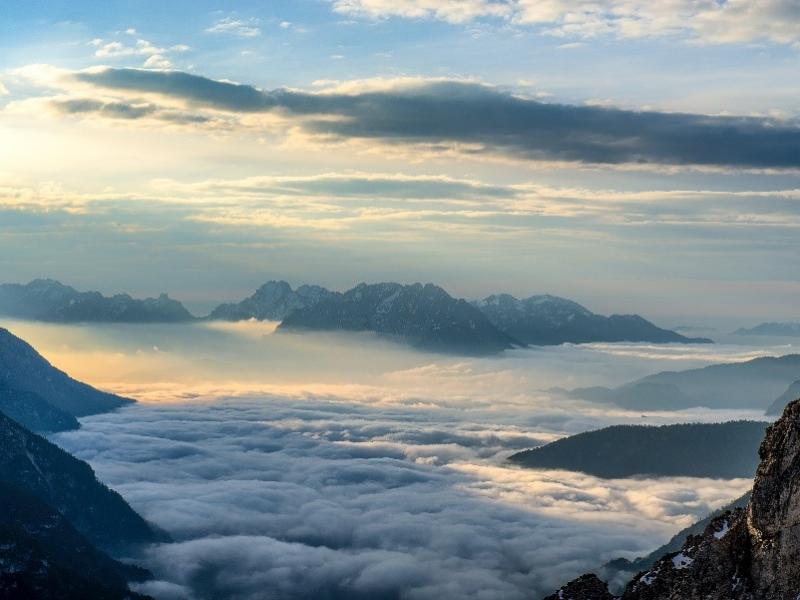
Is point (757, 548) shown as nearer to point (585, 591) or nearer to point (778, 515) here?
point (778, 515)

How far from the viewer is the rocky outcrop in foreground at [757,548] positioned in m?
86.7

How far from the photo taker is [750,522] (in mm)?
91875

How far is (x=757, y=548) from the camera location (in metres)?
90.8

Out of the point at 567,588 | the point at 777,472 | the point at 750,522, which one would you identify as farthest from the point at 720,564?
the point at 567,588

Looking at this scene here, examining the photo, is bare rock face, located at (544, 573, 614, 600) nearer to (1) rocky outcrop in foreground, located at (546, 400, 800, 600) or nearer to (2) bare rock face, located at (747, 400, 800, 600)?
(1) rocky outcrop in foreground, located at (546, 400, 800, 600)

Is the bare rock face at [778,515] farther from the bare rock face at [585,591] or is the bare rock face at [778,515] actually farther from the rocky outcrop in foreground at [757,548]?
the bare rock face at [585,591]

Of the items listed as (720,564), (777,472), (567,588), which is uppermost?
(777,472)

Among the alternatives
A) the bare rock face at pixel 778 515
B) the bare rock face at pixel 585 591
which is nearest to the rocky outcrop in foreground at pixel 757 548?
the bare rock face at pixel 778 515

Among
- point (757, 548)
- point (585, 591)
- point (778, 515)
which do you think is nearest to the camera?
point (778, 515)

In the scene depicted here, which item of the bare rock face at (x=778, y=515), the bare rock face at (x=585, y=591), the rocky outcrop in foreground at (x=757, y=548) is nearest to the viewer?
the bare rock face at (x=778, y=515)

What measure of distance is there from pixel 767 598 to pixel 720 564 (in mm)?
7653

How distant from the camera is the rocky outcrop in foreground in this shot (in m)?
86.7

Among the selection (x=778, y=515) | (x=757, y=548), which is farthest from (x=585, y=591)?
(x=778, y=515)

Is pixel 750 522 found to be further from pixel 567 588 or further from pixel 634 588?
pixel 567 588
